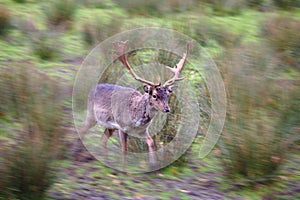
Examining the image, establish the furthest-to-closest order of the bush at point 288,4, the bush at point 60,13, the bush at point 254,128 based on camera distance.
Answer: the bush at point 288,4 < the bush at point 60,13 < the bush at point 254,128

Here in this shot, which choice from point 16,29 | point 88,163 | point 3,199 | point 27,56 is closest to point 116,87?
point 88,163

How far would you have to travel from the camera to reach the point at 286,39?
8.69 m

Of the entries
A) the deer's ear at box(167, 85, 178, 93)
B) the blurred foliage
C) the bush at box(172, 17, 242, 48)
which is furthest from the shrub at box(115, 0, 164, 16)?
the deer's ear at box(167, 85, 178, 93)

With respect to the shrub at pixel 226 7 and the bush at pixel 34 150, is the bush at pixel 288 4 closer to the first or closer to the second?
the shrub at pixel 226 7

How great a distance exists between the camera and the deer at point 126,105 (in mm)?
5656

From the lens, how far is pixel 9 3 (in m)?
10.3

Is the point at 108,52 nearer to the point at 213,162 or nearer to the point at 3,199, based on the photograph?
the point at 213,162

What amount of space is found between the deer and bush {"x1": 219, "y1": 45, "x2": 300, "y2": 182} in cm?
64

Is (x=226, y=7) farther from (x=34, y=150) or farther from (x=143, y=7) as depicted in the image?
(x=34, y=150)

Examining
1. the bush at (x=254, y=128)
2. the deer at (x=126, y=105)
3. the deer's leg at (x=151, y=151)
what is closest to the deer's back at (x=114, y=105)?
the deer at (x=126, y=105)

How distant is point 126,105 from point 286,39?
3560 mm

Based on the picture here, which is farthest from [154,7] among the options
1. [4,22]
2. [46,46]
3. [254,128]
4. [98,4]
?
[254,128]

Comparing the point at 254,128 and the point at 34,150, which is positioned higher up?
the point at 254,128

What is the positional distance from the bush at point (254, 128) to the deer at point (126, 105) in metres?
0.64
